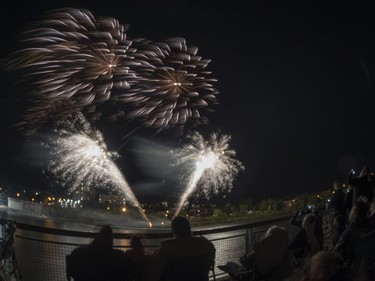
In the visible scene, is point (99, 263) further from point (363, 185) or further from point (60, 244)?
point (363, 185)

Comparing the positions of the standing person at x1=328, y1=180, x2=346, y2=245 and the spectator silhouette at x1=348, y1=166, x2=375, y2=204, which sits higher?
the spectator silhouette at x1=348, y1=166, x2=375, y2=204

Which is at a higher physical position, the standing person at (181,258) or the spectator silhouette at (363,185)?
the spectator silhouette at (363,185)

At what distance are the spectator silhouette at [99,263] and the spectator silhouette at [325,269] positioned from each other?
210cm

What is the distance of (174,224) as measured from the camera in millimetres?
5445

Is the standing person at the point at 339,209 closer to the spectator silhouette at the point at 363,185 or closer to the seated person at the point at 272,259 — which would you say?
the spectator silhouette at the point at 363,185

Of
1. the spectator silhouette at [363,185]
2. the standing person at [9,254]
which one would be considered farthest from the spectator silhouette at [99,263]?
the spectator silhouette at [363,185]

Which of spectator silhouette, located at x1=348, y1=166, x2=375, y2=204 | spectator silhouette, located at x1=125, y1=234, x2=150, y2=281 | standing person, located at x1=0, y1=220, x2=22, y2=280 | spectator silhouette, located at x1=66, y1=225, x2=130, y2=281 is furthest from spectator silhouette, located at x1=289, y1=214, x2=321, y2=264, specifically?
standing person, located at x1=0, y1=220, x2=22, y2=280

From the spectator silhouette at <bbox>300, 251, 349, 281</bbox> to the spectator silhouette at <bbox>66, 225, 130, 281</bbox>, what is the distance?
2102mm

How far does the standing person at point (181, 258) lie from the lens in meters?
5.19

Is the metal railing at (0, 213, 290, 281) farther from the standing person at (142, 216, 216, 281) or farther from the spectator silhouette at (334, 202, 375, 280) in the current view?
the spectator silhouette at (334, 202, 375, 280)

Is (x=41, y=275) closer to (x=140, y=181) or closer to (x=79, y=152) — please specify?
(x=79, y=152)

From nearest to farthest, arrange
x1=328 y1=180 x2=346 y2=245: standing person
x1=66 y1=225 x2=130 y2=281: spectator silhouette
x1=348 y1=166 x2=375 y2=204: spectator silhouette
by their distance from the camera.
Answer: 1. x1=66 y1=225 x2=130 y2=281: spectator silhouette
2. x1=348 y1=166 x2=375 y2=204: spectator silhouette
3. x1=328 y1=180 x2=346 y2=245: standing person

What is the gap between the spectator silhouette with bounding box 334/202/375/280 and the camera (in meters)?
5.34

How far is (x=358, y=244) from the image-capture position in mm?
5586
